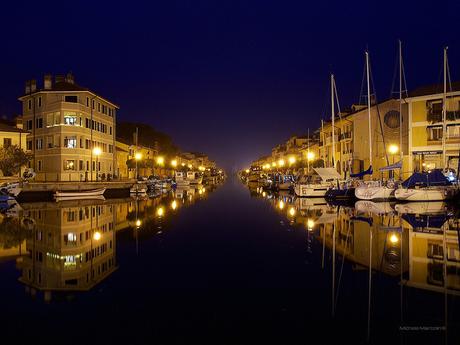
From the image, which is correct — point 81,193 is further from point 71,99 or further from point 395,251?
point 395,251

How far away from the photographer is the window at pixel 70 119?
188 feet

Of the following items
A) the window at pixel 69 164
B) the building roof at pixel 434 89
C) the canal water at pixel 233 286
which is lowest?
the canal water at pixel 233 286

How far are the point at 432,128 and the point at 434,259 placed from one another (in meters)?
40.9

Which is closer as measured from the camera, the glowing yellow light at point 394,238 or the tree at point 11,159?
the glowing yellow light at point 394,238

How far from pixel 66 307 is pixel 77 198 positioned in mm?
39703

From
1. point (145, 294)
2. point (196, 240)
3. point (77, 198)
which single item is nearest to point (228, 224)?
point (196, 240)

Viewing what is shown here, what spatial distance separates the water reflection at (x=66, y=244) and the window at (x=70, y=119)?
29.9 meters

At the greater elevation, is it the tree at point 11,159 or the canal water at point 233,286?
the tree at point 11,159

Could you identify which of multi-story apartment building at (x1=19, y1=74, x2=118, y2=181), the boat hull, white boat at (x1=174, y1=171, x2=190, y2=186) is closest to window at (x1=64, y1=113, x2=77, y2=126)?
multi-story apartment building at (x1=19, y1=74, x2=118, y2=181)

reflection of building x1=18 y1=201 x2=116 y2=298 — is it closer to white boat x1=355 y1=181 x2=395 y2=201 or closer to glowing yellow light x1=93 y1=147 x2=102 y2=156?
white boat x1=355 y1=181 x2=395 y2=201

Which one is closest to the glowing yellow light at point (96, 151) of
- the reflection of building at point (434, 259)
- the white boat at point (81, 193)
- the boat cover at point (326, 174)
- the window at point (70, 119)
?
the window at point (70, 119)

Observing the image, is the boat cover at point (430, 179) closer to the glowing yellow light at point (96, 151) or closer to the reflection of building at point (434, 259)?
the reflection of building at point (434, 259)

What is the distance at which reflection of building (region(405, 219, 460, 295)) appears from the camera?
1055 cm

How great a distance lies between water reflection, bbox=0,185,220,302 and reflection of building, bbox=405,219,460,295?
27.6ft
